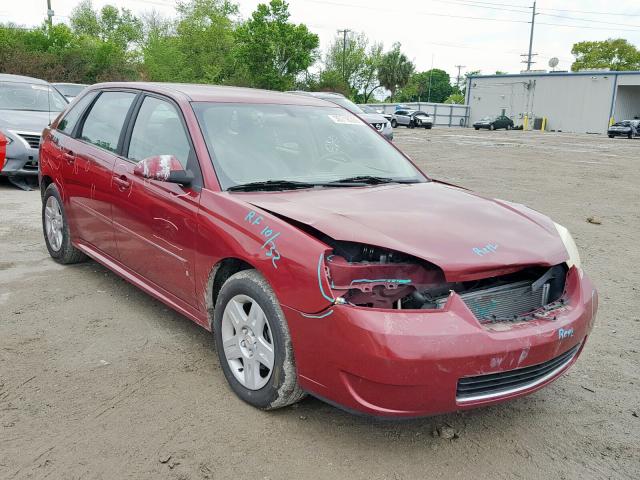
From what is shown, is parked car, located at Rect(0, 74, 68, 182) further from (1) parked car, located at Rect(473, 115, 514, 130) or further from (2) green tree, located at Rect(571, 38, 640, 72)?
(2) green tree, located at Rect(571, 38, 640, 72)

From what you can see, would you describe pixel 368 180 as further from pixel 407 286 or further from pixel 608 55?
pixel 608 55

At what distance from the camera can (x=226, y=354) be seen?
316 cm

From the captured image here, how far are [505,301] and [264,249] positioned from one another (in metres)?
1.17

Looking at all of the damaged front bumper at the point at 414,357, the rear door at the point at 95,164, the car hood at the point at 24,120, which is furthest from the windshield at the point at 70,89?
the damaged front bumper at the point at 414,357

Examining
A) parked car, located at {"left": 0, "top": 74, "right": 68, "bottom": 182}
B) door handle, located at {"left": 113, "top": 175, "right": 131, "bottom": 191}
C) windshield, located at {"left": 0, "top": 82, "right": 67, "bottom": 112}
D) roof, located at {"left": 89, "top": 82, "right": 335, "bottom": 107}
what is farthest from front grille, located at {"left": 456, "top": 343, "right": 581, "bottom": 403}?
windshield, located at {"left": 0, "top": 82, "right": 67, "bottom": 112}

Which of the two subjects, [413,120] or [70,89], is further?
[413,120]

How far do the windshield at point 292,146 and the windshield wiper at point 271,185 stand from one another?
1.5 inches

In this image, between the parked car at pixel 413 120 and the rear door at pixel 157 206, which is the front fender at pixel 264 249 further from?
the parked car at pixel 413 120

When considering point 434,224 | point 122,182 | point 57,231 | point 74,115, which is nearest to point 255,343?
point 434,224

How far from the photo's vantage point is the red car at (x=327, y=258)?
2.49m

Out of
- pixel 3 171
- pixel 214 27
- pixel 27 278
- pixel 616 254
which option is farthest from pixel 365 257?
pixel 214 27

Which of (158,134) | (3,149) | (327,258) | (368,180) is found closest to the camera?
(327,258)

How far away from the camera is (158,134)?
3.92m

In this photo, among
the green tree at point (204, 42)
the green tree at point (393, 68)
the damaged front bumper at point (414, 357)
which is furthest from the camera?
the green tree at point (393, 68)
